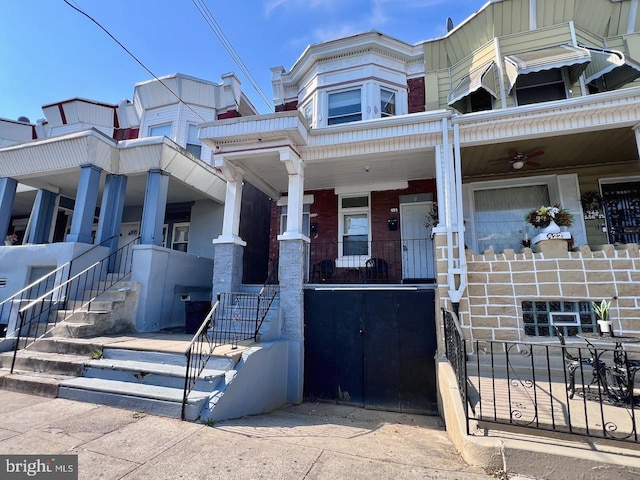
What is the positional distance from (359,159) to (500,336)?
446 cm

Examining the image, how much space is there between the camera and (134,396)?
4.15 metres

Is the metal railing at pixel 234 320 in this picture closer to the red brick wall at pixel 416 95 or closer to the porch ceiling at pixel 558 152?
the porch ceiling at pixel 558 152

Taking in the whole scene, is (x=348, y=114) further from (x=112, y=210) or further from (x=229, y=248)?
(x=112, y=210)

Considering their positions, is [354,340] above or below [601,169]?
below

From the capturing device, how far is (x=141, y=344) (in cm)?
538

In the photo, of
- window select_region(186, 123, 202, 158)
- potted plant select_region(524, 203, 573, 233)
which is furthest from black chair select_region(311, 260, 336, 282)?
window select_region(186, 123, 202, 158)

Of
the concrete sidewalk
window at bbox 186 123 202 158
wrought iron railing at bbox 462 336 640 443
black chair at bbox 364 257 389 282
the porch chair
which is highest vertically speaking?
window at bbox 186 123 202 158

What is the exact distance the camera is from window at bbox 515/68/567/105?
7.33 meters

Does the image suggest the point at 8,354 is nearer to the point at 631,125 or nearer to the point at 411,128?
the point at 411,128

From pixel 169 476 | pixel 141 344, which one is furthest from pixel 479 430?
pixel 141 344

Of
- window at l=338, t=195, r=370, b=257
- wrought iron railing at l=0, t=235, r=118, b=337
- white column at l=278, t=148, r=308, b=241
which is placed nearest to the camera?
white column at l=278, t=148, r=308, b=241

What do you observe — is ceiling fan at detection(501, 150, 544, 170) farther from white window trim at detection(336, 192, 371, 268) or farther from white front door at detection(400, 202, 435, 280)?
white window trim at detection(336, 192, 371, 268)

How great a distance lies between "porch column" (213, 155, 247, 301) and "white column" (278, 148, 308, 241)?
1.13 metres

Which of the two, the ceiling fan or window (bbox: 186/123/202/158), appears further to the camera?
window (bbox: 186/123/202/158)
